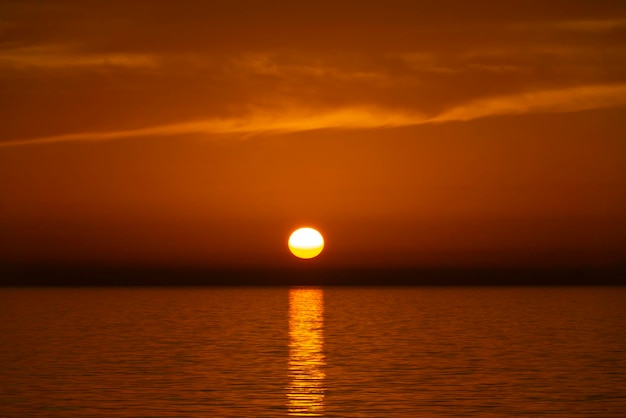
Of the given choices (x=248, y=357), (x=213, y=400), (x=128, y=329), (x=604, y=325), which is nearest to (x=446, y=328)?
(x=604, y=325)

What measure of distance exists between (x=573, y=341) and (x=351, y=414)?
Answer: 41.0m

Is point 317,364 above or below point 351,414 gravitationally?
above

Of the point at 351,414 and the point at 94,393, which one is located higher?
the point at 94,393

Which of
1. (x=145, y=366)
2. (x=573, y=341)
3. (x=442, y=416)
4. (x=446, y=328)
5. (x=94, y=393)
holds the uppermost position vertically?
(x=446, y=328)

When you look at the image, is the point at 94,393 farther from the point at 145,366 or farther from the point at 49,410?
the point at 145,366

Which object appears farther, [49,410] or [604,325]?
[604,325]

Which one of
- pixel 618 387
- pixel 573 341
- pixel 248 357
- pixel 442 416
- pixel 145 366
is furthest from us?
pixel 573 341

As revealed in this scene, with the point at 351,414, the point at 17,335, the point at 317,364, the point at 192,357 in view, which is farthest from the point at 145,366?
the point at 17,335

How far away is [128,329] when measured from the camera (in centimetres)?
9388

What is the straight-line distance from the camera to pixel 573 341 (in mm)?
73812

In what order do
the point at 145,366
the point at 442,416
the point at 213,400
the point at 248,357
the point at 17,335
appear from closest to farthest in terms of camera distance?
the point at 442,416 → the point at 213,400 → the point at 145,366 → the point at 248,357 → the point at 17,335

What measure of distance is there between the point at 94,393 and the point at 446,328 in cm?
5574

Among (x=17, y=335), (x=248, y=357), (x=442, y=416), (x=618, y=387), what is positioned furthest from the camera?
(x=17, y=335)

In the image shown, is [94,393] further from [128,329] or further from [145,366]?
[128,329]
